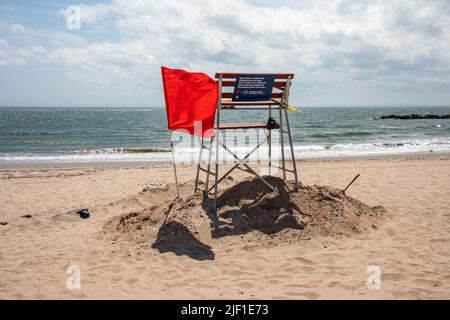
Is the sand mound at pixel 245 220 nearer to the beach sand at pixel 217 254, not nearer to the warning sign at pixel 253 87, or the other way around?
the beach sand at pixel 217 254

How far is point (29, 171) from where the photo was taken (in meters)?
13.4

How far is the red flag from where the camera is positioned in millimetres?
5520

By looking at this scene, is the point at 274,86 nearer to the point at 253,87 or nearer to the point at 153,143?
the point at 253,87

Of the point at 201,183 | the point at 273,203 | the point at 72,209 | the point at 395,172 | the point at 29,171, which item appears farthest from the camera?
the point at 29,171

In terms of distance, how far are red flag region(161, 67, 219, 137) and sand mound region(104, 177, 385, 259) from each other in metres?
1.45

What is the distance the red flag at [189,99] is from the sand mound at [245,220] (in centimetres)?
145

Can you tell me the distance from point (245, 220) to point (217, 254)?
88cm

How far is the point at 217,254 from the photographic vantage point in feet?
17.0

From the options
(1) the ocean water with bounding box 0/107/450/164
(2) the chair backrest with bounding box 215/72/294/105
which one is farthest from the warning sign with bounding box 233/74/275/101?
(1) the ocean water with bounding box 0/107/450/164

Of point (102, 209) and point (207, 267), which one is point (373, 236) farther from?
point (102, 209)

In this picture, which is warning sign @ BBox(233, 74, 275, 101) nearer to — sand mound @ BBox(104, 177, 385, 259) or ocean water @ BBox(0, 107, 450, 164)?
sand mound @ BBox(104, 177, 385, 259)

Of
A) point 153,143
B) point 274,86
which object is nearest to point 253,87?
point 274,86
